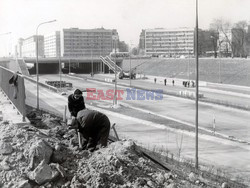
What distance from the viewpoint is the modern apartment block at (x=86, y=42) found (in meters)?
163

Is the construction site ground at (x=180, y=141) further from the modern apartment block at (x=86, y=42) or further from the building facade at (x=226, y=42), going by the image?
the modern apartment block at (x=86, y=42)

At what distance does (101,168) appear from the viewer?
7738 millimetres

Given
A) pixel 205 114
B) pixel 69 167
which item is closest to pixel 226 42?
pixel 205 114

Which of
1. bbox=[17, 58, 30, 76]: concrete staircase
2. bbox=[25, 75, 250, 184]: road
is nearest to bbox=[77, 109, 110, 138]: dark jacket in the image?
bbox=[25, 75, 250, 184]: road

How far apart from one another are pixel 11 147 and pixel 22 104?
4.42 metres

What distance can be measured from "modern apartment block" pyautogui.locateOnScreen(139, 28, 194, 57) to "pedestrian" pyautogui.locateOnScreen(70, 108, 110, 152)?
6821 inches

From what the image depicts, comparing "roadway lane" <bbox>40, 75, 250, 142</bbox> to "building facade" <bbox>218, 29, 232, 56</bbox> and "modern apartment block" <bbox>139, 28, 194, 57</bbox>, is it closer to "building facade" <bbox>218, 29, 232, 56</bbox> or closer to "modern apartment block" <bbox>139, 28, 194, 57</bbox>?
"building facade" <bbox>218, 29, 232, 56</bbox>

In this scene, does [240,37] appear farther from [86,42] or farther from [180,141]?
[180,141]

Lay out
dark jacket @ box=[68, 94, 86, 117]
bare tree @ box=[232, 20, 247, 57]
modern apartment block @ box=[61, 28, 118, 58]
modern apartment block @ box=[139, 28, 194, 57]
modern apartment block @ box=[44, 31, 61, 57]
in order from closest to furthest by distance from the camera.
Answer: dark jacket @ box=[68, 94, 86, 117] < bare tree @ box=[232, 20, 247, 57] < modern apartment block @ box=[61, 28, 118, 58] < modern apartment block @ box=[44, 31, 61, 57] < modern apartment block @ box=[139, 28, 194, 57]

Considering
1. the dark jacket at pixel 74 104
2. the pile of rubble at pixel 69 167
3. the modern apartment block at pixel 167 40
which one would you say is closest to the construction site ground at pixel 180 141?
the pile of rubble at pixel 69 167

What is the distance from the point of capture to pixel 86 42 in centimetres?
16750

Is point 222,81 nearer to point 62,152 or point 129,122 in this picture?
point 129,122

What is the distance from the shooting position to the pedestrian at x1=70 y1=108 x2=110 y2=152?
9.30m

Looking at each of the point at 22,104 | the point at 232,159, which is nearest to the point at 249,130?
the point at 232,159
